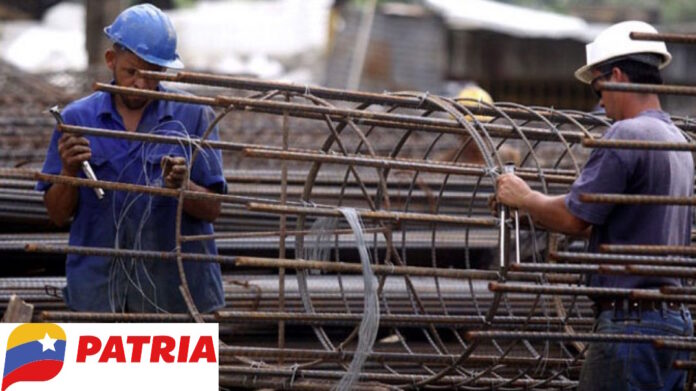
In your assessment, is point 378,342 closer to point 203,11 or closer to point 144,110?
point 144,110

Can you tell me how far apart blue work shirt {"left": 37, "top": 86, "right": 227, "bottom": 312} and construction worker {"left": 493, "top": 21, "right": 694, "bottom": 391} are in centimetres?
143

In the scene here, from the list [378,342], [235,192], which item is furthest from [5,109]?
[378,342]

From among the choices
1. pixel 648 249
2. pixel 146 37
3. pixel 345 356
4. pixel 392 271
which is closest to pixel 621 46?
pixel 648 249

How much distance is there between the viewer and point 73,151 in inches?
203

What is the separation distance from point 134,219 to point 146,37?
0.74 m

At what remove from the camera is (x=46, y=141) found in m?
9.46

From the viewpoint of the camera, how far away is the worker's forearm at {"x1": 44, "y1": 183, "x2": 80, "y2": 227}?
5348 mm

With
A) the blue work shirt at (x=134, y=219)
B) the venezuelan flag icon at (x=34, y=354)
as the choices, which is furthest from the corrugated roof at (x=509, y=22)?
the venezuelan flag icon at (x=34, y=354)

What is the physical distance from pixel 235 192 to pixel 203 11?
46.4 ft

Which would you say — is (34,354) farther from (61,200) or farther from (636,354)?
(636,354)

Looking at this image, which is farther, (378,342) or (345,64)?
(345,64)

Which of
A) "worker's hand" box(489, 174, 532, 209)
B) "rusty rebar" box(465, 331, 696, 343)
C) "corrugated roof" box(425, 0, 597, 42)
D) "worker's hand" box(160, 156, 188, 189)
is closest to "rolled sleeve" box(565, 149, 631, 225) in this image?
"worker's hand" box(489, 174, 532, 209)

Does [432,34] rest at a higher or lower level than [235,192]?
higher

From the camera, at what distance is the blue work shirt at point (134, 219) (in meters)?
5.45
